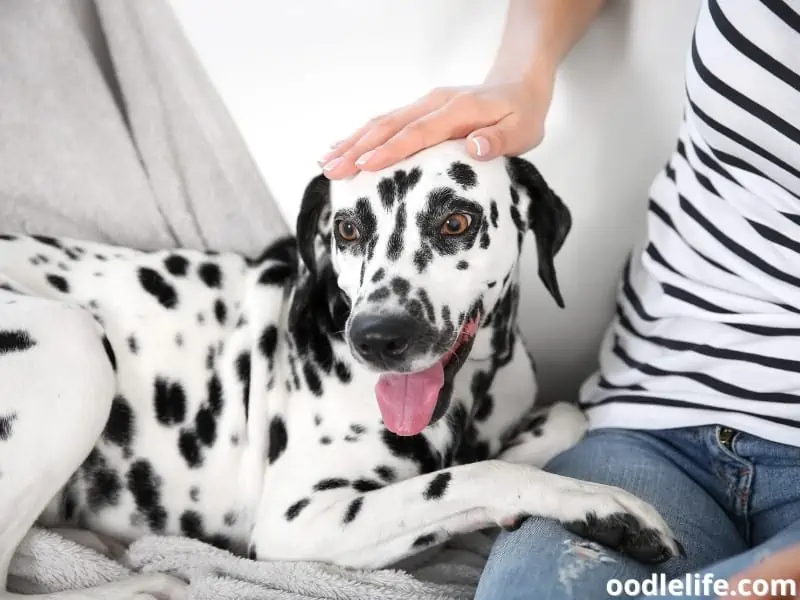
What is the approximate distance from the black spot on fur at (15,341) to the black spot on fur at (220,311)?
433mm

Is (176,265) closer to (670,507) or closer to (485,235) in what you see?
(485,235)

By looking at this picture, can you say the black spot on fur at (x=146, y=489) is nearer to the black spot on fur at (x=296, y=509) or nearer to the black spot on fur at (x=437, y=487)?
the black spot on fur at (x=296, y=509)

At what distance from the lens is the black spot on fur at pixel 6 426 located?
1.60 m

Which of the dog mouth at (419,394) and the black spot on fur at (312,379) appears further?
the black spot on fur at (312,379)

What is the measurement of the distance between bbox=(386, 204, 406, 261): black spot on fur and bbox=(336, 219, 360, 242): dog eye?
10 centimetres

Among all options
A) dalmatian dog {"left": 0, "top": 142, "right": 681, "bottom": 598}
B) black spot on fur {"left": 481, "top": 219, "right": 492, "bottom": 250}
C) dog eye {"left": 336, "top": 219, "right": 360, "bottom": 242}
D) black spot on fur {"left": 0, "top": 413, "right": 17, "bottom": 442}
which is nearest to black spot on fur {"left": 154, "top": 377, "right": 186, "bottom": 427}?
dalmatian dog {"left": 0, "top": 142, "right": 681, "bottom": 598}

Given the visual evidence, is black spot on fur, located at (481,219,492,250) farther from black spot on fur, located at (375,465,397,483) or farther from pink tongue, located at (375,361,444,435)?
black spot on fur, located at (375,465,397,483)

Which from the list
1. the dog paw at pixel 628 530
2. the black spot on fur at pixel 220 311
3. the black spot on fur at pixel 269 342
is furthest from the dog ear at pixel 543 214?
the black spot on fur at pixel 220 311

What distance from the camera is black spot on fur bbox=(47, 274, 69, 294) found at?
1.89 metres

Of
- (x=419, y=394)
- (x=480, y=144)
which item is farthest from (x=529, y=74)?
(x=419, y=394)

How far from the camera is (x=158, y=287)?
195 centimetres

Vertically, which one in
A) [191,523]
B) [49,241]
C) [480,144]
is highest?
[480,144]

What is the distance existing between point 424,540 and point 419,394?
28 cm

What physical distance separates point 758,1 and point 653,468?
35.3 inches
